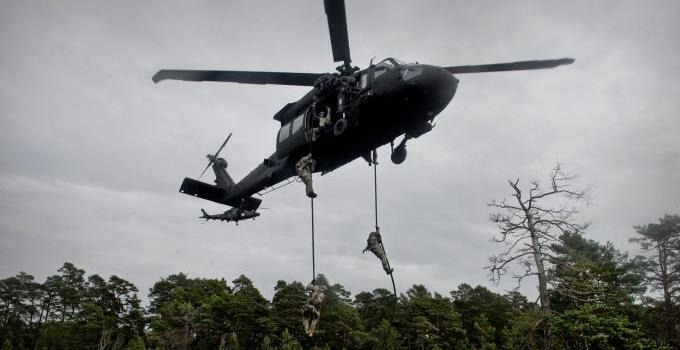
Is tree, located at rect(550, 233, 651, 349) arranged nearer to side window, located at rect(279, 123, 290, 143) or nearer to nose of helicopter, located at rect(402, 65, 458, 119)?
nose of helicopter, located at rect(402, 65, 458, 119)

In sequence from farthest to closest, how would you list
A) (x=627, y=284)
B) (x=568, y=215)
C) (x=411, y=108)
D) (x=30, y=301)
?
(x=30, y=301)
(x=627, y=284)
(x=568, y=215)
(x=411, y=108)

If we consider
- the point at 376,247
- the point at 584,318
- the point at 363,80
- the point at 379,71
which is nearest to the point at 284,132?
the point at 363,80

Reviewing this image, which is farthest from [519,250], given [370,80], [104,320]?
[104,320]

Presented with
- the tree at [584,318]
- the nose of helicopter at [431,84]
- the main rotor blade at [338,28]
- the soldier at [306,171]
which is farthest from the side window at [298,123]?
the tree at [584,318]

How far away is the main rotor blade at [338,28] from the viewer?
674cm

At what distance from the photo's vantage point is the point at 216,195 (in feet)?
42.5

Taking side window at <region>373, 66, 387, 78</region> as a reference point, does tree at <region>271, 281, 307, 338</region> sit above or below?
below

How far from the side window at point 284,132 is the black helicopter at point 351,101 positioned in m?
0.03

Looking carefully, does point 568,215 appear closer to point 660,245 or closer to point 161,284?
point 660,245

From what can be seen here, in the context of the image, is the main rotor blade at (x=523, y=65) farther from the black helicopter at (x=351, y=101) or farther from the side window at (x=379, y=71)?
the side window at (x=379, y=71)

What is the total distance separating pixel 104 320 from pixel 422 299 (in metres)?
40.8

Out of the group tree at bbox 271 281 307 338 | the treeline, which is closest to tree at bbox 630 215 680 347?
the treeline

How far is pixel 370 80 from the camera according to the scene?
817cm

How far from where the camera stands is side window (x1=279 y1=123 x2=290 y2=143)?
947cm
